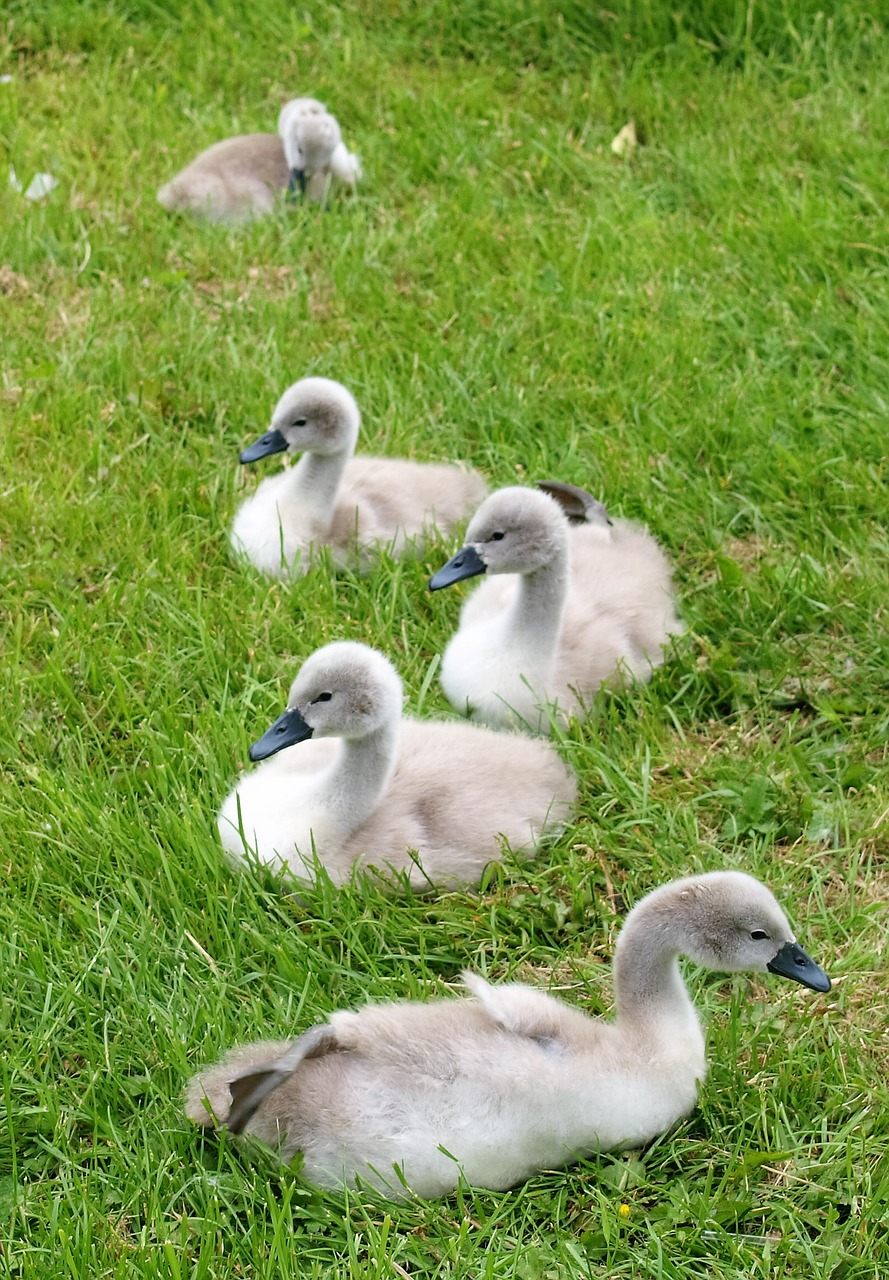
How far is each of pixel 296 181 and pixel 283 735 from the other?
3.56 m

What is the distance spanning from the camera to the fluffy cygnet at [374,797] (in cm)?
353

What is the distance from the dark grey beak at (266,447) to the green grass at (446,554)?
26cm

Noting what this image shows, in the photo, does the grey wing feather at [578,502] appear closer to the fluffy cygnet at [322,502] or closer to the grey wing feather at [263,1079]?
the fluffy cygnet at [322,502]

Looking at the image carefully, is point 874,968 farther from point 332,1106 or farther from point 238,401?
point 238,401

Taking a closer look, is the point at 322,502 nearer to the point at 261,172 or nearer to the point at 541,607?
the point at 541,607

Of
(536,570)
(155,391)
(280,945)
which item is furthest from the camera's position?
(155,391)

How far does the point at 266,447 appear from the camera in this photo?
15.3 ft

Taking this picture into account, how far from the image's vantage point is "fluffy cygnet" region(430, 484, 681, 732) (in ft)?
13.3

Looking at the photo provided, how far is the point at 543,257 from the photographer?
6117mm

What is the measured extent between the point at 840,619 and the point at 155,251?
329 centimetres

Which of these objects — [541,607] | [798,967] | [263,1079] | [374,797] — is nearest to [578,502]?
[541,607]

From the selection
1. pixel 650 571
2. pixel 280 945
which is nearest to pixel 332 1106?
pixel 280 945

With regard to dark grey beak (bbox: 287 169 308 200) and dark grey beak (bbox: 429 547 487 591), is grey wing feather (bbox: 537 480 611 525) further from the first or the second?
dark grey beak (bbox: 287 169 308 200)

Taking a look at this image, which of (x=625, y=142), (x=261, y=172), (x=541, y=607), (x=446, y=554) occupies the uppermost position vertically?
(x=625, y=142)
